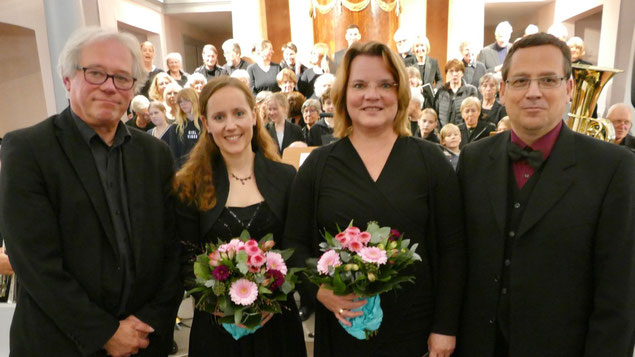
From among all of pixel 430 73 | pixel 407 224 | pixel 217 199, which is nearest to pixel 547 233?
pixel 407 224

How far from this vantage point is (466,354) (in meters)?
1.79

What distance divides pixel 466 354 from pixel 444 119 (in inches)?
220

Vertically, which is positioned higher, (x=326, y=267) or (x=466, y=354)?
(x=326, y=267)

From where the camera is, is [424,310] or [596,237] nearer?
[596,237]

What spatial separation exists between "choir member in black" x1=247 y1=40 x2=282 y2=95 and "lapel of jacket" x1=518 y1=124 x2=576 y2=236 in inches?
264

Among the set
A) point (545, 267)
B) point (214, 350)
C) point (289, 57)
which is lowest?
point (214, 350)

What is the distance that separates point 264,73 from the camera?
26.6 feet

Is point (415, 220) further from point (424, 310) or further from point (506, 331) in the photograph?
point (506, 331)

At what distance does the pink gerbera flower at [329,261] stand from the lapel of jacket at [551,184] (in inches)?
27.0

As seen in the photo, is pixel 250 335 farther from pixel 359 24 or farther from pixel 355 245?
pixel 359 24

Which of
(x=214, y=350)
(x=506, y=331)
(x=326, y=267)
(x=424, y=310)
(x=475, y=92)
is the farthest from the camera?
A: (x=475, y=92)

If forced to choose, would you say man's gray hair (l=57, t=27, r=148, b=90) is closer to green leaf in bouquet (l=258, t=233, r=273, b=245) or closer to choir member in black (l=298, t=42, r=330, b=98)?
green leaf in bouquet (l=258, t=233, r=273, b=245)

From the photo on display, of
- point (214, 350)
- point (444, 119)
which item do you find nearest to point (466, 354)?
point (214, 350)

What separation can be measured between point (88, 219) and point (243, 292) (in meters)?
0.68
